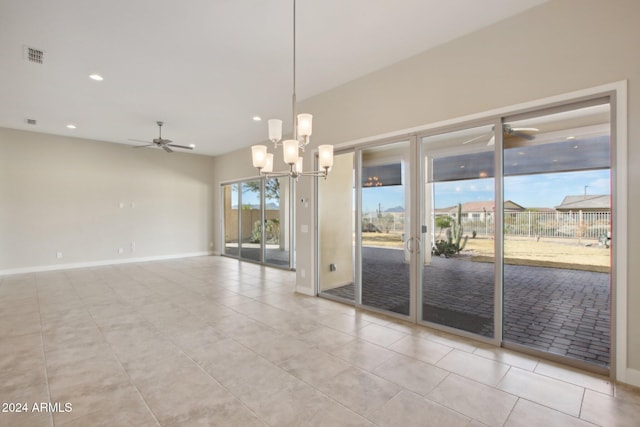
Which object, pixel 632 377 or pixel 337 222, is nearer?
pixel 632 377

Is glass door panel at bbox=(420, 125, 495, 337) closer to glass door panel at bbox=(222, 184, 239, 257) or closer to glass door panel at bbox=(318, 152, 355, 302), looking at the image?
glass door panel at bbox=(318, 152, 355, 302)

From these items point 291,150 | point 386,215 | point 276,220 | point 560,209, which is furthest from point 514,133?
point 276,220

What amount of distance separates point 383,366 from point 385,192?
2531 mm

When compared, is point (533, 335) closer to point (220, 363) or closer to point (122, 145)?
point (220, 363)

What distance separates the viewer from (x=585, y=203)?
10.6ft

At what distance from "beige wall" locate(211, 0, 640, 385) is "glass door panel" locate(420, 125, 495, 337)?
1.39 ft

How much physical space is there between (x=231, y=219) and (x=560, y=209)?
843 centimetres

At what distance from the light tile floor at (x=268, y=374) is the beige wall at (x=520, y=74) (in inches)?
38.9

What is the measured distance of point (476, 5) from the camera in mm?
2863

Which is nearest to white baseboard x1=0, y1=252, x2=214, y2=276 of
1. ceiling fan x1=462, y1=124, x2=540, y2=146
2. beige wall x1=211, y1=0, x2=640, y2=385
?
beige wall x1=211, y1=0, x2=640, y2=385

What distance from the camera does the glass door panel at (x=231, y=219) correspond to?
947 centimetres

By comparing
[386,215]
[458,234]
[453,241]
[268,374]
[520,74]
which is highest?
[520,74]

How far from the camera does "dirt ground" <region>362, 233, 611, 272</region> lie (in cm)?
332

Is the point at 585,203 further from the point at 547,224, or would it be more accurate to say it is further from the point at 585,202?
the point at 547,224
